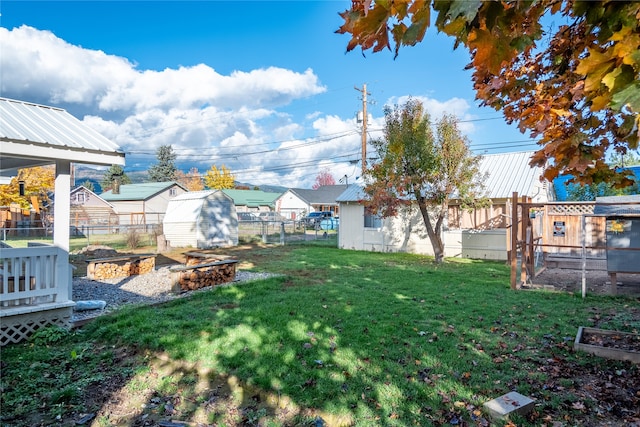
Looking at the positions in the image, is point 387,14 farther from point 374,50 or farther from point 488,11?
point 488,11

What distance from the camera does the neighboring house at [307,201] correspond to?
50562 millimetres

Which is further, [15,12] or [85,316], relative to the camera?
[15,12]

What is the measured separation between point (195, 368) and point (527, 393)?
333 cm

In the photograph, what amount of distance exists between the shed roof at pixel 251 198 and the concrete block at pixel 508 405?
48.3 m

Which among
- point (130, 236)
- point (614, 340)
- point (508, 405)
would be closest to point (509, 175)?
point (614, 340)

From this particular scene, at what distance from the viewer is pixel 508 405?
9.82ft

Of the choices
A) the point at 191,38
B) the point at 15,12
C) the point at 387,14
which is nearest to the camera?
the point at 387,14

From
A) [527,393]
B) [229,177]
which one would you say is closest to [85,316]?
[527,393]

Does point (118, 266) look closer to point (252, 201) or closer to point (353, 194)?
point (353, 194)

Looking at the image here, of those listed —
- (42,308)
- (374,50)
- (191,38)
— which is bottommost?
(42,308)

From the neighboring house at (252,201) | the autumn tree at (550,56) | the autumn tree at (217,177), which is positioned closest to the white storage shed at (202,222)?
the autumn tree at (550,56)

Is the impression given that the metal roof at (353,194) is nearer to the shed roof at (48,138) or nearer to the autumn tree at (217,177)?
the shed roof at (48,138)

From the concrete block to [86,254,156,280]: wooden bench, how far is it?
953 centimetres

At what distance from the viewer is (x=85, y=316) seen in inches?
233
